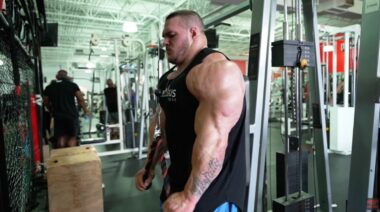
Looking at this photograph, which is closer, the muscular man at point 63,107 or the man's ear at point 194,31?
the man's ear at point 194,31

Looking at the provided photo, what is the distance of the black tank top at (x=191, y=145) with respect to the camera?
1.21 metres

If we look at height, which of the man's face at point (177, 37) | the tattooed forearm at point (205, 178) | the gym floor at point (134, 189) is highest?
the man's face at point (177, 37)

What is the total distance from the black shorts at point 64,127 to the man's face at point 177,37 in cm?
378

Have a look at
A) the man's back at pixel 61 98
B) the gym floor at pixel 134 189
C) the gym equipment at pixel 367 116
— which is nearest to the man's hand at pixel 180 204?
the gym equipment at pixel 367 116

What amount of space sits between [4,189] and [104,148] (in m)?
5.70

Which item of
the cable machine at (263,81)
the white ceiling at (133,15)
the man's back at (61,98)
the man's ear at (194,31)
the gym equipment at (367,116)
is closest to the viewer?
the man's ear at (194,31)

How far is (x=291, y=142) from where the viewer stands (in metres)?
1.89

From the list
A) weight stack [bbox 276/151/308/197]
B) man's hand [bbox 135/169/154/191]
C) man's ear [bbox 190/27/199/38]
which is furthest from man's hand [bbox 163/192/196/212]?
weight stack [bbox 276/151/308/197]

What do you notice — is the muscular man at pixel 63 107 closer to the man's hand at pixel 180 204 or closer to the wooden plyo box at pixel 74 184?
the wooden plyo box at pixel 74 184

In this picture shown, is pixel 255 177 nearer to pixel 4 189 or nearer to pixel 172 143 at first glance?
pixel 172 143

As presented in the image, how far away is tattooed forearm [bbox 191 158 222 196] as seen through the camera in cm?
109

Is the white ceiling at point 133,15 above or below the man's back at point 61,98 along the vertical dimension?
above

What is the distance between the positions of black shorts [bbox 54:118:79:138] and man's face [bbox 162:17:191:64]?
3.78m

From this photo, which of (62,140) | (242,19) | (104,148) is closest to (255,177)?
(62,140)
